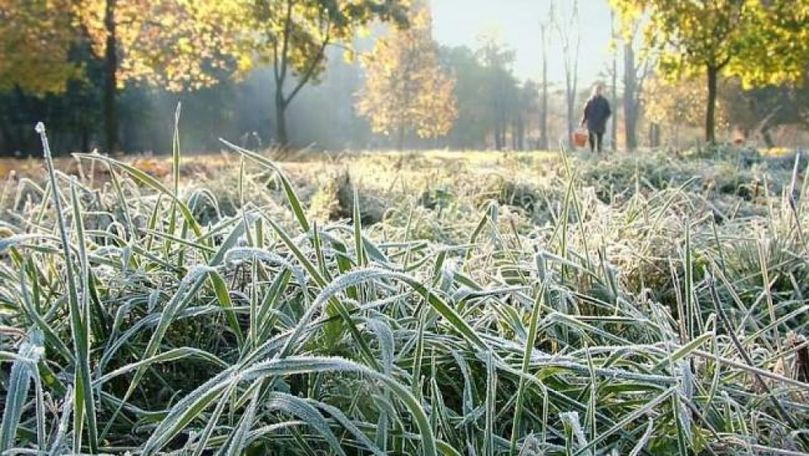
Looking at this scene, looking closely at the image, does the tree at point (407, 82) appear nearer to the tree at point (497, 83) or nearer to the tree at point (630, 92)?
the tree at point (630, 92)

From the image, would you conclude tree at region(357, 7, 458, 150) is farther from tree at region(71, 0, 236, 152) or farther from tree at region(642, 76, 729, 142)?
tree at region(71, 0, 236, 152)

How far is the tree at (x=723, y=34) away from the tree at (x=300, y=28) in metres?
7.47

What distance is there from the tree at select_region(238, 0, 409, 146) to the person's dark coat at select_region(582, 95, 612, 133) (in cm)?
832

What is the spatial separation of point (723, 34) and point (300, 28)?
1034 centimetres

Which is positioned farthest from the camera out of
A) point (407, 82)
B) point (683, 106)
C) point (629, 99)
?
point (629, 99)

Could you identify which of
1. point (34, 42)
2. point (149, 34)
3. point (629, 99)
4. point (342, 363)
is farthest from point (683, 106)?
point (342, 363)

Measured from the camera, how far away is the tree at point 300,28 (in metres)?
17.0

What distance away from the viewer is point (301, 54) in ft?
60.6

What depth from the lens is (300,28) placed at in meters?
17.9

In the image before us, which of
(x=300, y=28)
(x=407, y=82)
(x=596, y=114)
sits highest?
(x=300, y=28)

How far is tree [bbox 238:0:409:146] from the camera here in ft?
55.6

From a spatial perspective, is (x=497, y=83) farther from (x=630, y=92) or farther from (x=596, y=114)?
(x=596, y=114)

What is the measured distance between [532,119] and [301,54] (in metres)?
35.1

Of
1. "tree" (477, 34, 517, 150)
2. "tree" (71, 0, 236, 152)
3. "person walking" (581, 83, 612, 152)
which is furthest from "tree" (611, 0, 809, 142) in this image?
"tree" (477, 34, 517, 150)
